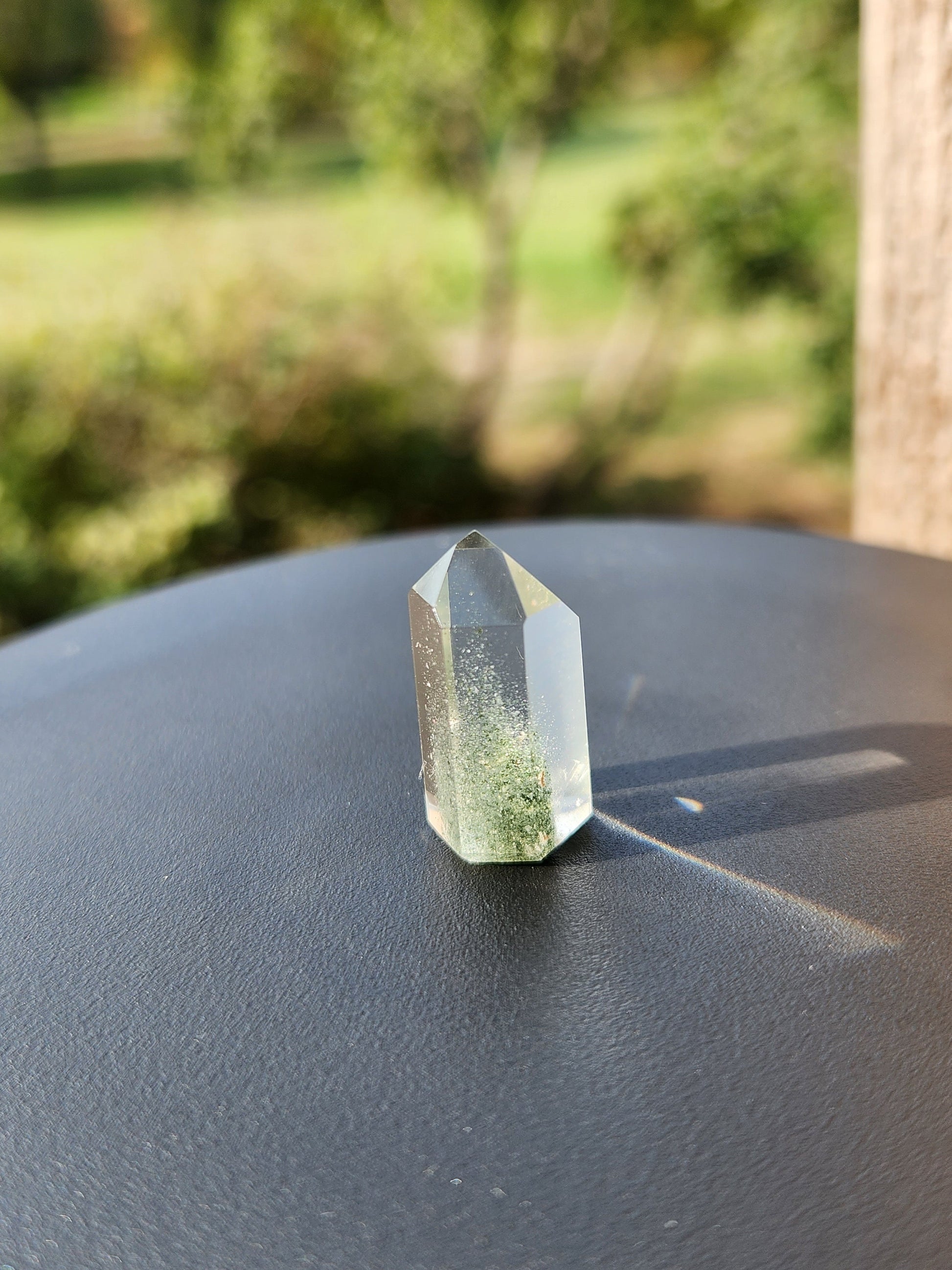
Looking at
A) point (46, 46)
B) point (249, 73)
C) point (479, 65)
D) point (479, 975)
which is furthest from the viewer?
point (46, 46)

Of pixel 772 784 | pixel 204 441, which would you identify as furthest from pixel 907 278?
pixel 204 441

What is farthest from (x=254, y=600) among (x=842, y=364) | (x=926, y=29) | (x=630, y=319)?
(x=630, y=319)

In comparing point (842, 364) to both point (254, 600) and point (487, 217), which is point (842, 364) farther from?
point (254, 600)

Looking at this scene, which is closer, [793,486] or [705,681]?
[705,681]

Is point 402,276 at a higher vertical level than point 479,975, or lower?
higher

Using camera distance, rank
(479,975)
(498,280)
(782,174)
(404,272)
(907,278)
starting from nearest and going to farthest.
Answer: (479,975), (907,278), (782,174), (404,272), (498,280)

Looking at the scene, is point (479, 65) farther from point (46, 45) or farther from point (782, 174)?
point (46, 45)
